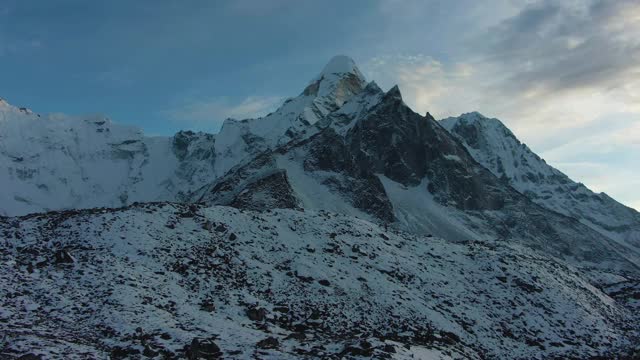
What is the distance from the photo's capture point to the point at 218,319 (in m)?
31.8

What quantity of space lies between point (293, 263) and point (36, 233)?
1751 centimetres

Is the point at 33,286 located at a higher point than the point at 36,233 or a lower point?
lower

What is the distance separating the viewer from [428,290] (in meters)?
45.4

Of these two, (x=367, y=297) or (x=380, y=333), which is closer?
(x=380, y=333)

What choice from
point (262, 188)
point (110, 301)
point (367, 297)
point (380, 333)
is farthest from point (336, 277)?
point (262, 188)

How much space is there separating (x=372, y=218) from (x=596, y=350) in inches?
4520

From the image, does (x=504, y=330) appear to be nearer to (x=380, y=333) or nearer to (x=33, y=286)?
(x=380, y=333)

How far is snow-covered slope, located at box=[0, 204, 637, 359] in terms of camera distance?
90.2ft

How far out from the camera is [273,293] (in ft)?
126

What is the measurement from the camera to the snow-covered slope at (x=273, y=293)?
90.2ft

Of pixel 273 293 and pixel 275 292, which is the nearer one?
pixel 273 293

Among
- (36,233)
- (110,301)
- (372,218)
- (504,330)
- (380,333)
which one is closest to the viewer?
(110,301)

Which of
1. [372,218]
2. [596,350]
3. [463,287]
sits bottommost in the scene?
[596,350]

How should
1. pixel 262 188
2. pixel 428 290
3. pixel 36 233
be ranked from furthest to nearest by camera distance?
pixel 262 188 → pixel 428 290 → pixel 36 233
